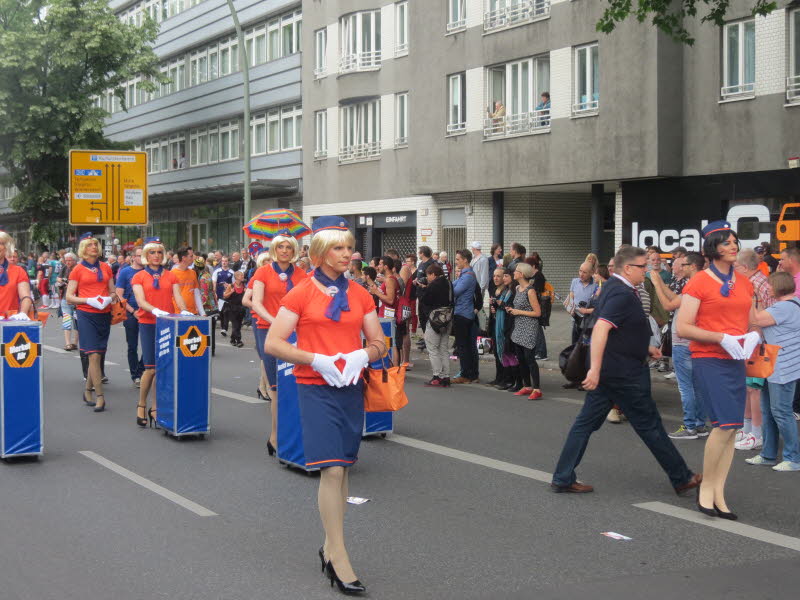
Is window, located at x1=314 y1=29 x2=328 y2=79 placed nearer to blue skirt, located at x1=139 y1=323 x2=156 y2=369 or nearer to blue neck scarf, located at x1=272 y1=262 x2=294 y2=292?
blue skirt, located at x1=139 y1=323 x2=156 y2=369

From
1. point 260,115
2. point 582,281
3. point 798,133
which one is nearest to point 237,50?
point 260,115

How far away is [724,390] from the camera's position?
6848 mm

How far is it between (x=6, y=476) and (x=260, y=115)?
109 ft

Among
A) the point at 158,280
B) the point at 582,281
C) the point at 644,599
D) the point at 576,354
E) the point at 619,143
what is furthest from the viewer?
the point at 619,143

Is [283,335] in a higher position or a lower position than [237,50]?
lower

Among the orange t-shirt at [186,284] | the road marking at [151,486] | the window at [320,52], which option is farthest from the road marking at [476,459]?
the window at [320,52]

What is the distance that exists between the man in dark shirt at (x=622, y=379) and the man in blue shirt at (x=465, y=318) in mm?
6766

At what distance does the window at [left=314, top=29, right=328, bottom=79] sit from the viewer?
35406mm

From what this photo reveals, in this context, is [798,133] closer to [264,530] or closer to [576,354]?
[576,354]

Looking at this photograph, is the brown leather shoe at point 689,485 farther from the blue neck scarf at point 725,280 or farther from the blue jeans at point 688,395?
the blue jeans at point 688,395

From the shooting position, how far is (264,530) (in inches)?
255

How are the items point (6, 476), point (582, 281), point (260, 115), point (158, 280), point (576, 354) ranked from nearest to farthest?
point (6, 476) → point (576, 354) → point (158, 280) → point (582, 281) → point (260, 115)

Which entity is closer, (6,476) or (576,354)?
(6,476)

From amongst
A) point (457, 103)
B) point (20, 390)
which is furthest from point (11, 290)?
point (457, 103)
